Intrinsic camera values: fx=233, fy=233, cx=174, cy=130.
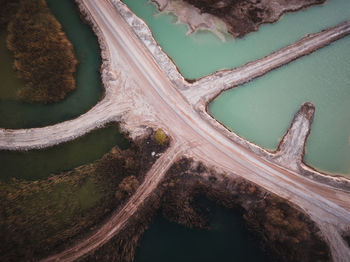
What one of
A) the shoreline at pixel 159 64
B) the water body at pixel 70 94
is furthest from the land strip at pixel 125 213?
the water body at pixel 70 94

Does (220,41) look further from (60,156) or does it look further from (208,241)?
(208,241)

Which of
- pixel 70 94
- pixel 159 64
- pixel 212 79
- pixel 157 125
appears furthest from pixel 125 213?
pixel 212 79

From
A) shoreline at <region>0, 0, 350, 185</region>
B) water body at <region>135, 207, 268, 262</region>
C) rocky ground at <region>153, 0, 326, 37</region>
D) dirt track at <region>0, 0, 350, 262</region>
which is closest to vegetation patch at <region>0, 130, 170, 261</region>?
dirt track at <region>0, 0, 350, 262</region>

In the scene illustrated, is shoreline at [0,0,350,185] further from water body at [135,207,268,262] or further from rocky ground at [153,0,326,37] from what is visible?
water body at [135,207,268,262]

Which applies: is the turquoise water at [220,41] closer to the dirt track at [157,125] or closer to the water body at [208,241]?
the dirt track at [157,125]

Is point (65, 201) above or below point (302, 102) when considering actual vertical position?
below

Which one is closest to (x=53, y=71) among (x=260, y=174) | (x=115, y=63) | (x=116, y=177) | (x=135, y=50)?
(x=115, y=63)

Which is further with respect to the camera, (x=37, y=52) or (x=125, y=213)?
(x=37, y=52)
